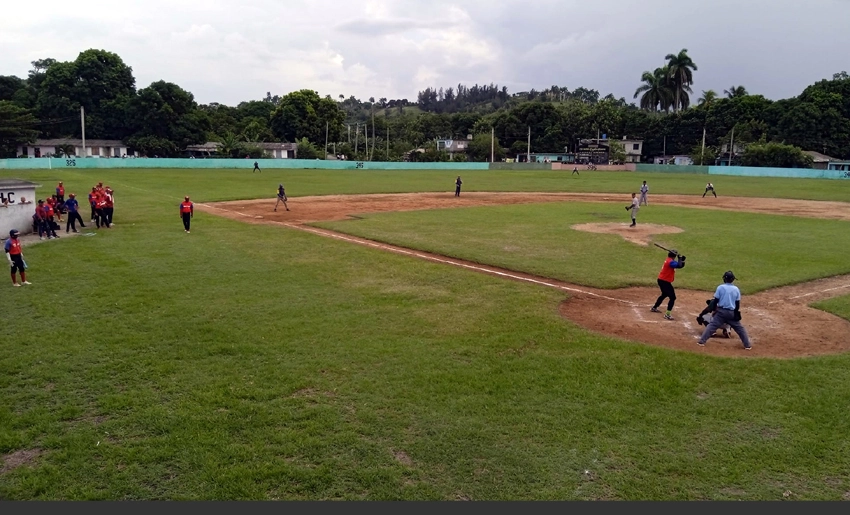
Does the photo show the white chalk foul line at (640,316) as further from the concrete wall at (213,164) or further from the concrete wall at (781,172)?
the concrete wall at (781,172)

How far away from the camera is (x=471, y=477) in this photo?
7070mm

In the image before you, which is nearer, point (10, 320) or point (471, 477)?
point (471, 477)

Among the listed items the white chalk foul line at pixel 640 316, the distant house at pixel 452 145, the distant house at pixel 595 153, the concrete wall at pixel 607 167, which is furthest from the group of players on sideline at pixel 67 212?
the distant house at pixel 452 145

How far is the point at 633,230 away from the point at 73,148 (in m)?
83.7

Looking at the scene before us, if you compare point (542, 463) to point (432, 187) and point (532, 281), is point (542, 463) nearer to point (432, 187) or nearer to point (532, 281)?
point (532, 281)

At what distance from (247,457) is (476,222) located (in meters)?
22.8

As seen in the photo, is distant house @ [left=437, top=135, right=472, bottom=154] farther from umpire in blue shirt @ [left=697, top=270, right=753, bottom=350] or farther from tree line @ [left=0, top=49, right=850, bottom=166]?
umpire in blue shirt @ [left=697, top=270, right=753, bottom=350]

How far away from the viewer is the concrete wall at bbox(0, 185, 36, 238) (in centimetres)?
2331

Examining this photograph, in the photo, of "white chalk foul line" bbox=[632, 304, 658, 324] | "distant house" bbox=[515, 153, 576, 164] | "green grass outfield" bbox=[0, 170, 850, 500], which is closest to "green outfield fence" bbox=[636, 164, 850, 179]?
"distant house" bbox=[515, 153, 576, 164]

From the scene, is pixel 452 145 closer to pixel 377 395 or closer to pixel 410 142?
pixel 410 142

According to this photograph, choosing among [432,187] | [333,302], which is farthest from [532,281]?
[432,187]

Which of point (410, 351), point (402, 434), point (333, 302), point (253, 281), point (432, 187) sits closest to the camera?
point (402, 434)

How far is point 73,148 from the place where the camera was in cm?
8512

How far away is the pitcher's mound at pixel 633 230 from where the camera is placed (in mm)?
25094
